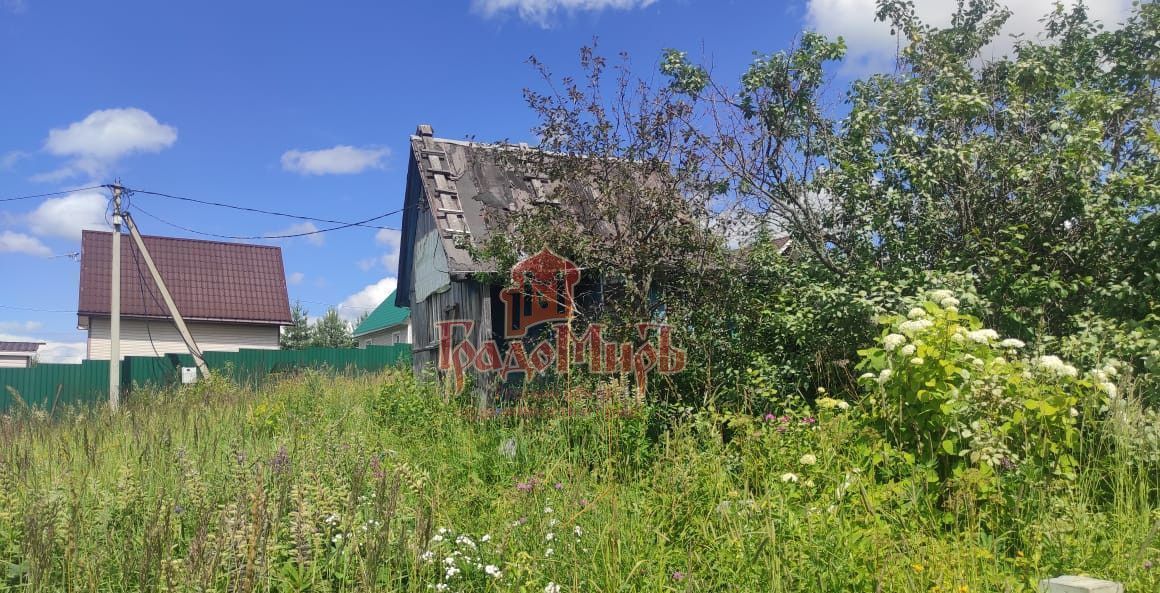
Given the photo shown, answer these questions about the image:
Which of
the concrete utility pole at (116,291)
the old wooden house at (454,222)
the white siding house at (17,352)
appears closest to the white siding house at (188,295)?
the concrete utility pole at (116,291)

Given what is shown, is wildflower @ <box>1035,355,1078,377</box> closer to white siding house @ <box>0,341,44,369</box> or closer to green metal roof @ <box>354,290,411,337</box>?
green metal roof @ <box>354,290,411,337</box>

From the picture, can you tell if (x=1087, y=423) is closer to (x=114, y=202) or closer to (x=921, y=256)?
(x=921, y=256)

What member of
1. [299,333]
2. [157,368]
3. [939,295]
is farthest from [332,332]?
[939,295]

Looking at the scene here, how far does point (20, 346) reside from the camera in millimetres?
41469

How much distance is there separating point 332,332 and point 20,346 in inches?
813

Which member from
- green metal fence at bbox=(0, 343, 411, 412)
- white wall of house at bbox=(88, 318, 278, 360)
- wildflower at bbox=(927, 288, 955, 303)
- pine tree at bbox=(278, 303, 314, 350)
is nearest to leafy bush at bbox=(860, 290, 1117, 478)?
wildflower at bbox=(927, 288, 955, 303)

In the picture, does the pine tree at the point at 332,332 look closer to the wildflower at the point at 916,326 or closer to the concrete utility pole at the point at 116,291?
the concrete utility pole at the point at 116,291

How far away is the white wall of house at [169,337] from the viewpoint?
74.1 ft

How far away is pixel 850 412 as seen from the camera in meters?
4.20

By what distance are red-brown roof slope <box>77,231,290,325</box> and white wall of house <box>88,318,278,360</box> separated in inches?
24.1

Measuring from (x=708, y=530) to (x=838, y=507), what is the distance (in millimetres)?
554

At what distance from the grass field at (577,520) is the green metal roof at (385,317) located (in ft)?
74.4

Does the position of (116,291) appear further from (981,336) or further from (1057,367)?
(1057,367)

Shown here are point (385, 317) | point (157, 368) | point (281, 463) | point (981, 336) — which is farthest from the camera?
point (385, 317)
